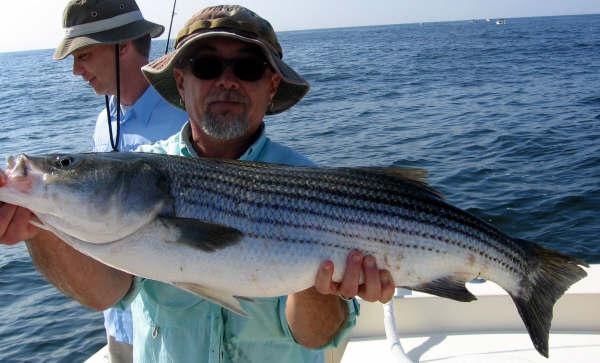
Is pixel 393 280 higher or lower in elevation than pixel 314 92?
higher

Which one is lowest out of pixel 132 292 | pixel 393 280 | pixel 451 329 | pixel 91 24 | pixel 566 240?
pixel 566 240

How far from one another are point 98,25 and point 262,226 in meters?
2.95

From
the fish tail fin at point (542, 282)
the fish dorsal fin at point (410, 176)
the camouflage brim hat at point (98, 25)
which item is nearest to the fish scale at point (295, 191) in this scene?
the fish dorsal fin at point (410, 176)

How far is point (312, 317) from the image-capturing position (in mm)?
3127

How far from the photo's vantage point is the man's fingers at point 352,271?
2.88 meters

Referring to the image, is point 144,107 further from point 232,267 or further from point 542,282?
point 542,282

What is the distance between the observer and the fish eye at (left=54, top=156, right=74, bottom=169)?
111 inches

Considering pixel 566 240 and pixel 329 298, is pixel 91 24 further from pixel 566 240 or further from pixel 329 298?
pixel 566 240

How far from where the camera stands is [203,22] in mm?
3410

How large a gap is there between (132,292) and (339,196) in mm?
1269

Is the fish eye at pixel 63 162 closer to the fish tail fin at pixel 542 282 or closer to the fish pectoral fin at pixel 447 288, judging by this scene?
the fish pectoral fin at pixel 447 288

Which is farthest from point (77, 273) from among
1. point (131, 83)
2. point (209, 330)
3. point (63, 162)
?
point (131, 83)

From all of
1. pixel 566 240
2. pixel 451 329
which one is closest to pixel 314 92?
pixel 566 240

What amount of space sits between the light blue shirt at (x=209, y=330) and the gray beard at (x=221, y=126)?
0.88 metres
